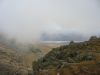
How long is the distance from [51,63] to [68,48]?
24.9 ft

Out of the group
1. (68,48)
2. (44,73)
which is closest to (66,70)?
Result: (44,73)

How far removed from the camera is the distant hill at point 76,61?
51938 millimetres

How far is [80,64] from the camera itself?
53.1 metres

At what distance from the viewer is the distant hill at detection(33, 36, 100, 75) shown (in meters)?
51.9

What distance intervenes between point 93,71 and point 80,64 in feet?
10.2

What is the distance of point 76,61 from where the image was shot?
187ft

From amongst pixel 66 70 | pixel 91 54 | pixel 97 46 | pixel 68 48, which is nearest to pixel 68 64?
pixel 66 70

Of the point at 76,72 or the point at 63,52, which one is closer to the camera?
the point at 76,72

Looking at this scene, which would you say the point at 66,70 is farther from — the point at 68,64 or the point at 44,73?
the point at 44,73

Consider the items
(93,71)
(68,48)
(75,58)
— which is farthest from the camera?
(68,48)

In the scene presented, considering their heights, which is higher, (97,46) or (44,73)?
(97,46)

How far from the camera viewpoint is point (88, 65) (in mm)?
51938

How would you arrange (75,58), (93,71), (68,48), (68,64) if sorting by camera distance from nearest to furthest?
(93,71)
(68,64)
(75,58)
(68,48)

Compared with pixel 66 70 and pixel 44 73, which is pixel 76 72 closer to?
pixel 66 70
